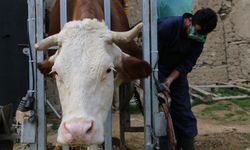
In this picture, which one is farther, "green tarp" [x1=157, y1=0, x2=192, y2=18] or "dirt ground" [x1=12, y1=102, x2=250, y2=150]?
"dirt ground" [x1=12, y1=102, x2=250, y2=150]

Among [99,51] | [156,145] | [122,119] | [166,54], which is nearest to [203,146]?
[122,119]

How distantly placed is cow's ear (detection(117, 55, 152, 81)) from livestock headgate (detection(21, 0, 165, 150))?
230 millimetres

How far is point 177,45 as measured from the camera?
16.3 ft

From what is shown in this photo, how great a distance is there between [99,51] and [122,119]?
2.38 m

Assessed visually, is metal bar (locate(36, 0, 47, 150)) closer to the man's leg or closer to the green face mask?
the green face mask

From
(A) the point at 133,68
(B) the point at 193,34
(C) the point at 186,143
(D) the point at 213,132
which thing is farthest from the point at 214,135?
(A) the point at 133,68

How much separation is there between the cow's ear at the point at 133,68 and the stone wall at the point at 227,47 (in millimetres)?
8437

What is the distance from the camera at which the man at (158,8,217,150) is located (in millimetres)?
4684

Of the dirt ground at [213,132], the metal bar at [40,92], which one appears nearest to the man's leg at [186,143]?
the dirt ground at [213,132]

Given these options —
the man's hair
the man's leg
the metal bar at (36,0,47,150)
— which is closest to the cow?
the metal bar at (36,0,47,150)

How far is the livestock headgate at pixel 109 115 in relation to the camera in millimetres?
4055

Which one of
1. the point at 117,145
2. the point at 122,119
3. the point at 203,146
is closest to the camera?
the point at 122,119

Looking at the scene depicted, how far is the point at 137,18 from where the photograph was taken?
1167 centimetres

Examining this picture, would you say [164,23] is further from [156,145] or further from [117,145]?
[117,145]
